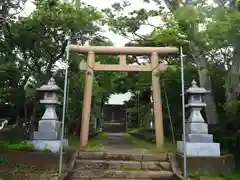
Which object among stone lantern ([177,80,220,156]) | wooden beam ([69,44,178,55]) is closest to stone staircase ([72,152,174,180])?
stone lantern ([177,80,220,156])

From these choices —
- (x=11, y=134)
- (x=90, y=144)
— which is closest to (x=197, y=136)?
(x=90, y=144)

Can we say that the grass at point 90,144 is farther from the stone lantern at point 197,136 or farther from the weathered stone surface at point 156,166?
the stone lantern at point 197,136

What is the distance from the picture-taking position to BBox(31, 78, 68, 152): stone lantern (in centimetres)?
739

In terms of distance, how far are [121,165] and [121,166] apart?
1.2 inches

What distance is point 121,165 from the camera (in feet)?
24.1

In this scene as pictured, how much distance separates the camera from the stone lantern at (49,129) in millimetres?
7387

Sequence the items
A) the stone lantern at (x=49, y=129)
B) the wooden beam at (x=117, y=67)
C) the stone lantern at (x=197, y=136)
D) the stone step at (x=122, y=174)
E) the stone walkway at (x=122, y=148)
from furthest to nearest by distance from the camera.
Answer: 1. the wooden beam at (x=117, y=67)
2. the stone walkway at (x=122, y=148)
3. the stone lantern at (x=49, y=129)
4. the stone lantern at (x=197, y=136)
5. the stone step at (x=122, y=174)

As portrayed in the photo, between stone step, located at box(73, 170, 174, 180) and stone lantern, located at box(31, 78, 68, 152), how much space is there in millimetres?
1043

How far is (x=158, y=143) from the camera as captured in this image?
988cm

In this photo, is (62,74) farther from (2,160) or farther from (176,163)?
(176,163)

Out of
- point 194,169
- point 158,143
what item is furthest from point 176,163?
point 158,143

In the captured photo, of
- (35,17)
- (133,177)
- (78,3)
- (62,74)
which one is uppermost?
(78,3)

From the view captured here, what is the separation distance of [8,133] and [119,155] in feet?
22.6

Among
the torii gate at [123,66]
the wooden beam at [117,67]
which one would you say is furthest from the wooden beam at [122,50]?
the wooden beam at [117,67]
